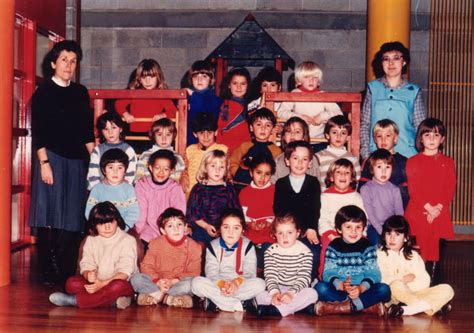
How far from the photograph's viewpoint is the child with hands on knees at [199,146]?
4980 mm

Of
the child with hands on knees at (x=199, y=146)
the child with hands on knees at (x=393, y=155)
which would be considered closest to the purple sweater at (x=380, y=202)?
the child with hands on knees at (x=393, y=155)

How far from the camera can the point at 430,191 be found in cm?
479

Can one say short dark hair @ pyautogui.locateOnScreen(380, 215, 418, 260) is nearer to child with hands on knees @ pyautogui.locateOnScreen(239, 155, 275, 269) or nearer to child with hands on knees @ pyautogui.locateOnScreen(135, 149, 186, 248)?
child with hands on knees @ pyautogui.locateOnScreen(239, 155, 275, 269)

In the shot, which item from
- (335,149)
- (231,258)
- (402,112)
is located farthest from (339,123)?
(231,258)

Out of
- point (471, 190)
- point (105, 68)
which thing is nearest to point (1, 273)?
point (105, 68)

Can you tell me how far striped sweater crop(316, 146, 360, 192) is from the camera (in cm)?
490

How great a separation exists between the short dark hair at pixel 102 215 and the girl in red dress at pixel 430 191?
1.78 m

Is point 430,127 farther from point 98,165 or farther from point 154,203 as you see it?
point 98,165

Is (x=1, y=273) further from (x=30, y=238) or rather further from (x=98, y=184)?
(x=30, y=238)

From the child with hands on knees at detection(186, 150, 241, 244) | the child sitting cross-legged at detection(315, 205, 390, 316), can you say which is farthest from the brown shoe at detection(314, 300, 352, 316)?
the child with hands on knees at detection(186, 150, 241, 244)

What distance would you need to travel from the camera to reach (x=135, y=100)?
17.6 feet

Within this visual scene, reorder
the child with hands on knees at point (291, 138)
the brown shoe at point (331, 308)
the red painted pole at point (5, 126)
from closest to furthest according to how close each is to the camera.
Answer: the brown shoe at point (331, 308) < the red painted pole at point (5, 126) < the child with hands on knees at point (291, 138)

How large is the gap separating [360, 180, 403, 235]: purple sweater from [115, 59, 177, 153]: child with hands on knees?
1490 mm

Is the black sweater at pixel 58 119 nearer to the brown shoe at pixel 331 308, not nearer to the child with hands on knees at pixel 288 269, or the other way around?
the child with hands on knees at pixel 288 269
